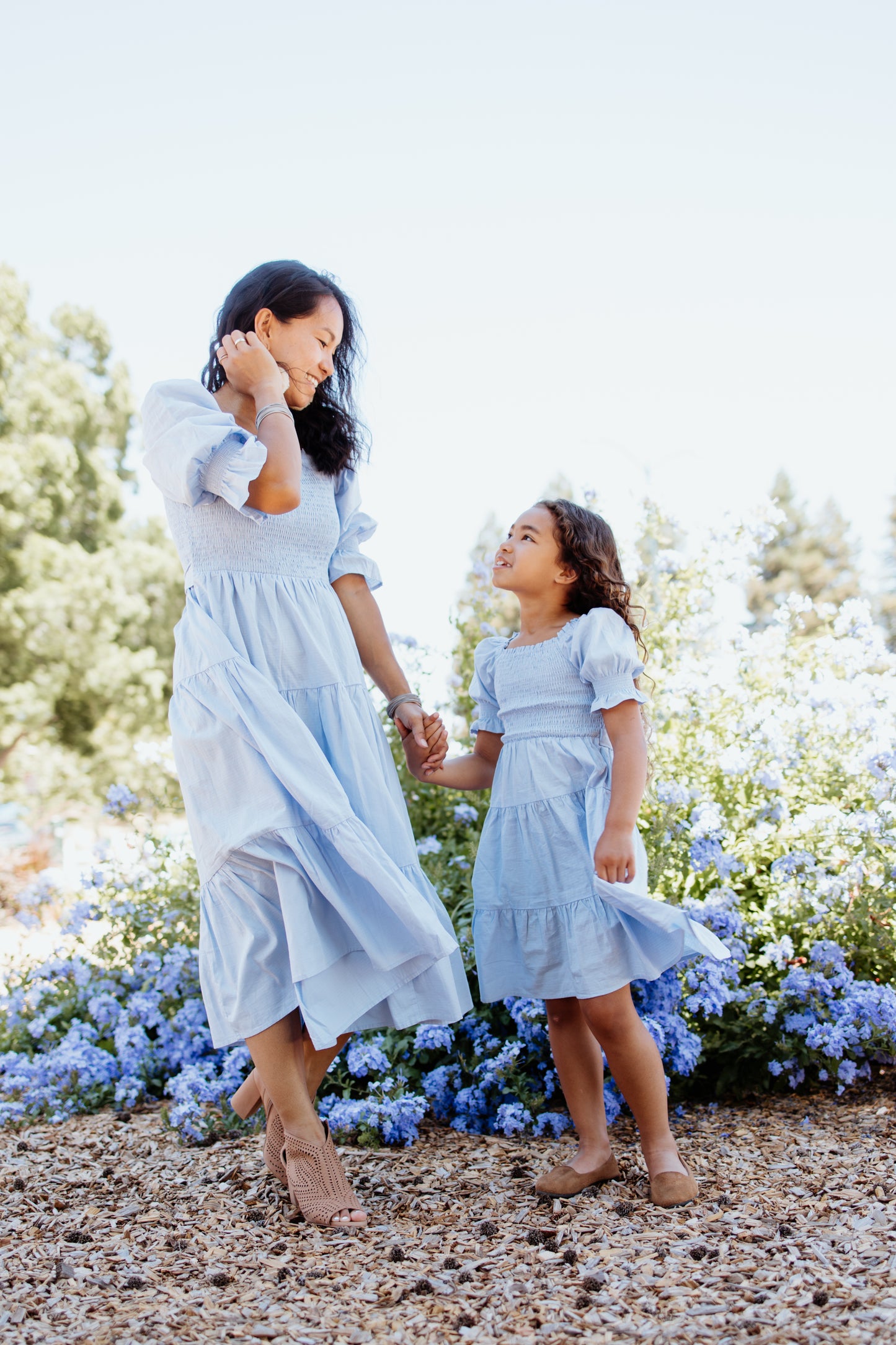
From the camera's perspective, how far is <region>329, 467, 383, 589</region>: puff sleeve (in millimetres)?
2492

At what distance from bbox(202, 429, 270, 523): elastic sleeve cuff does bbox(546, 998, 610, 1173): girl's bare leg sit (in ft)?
4.09

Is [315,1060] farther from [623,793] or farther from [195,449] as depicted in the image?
[195,449]

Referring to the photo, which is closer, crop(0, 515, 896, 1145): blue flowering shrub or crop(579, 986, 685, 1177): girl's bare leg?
crop(579, 986, 685, 1177): girl's bare leg

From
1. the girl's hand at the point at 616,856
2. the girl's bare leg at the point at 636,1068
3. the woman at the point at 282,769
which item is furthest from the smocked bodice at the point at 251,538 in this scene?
the girl's bare leg at the point at 636,1068

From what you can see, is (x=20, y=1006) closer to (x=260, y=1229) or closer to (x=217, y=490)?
(x=260, y=1229)

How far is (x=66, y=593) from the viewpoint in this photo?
41.1ft

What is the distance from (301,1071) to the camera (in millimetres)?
2090

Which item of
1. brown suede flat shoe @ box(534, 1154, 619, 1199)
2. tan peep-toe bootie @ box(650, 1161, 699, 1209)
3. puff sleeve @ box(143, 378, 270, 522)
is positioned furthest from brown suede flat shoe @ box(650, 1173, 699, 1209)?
puff sleeve @ box(143, 378, 270, 522)

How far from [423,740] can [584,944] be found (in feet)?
1.88

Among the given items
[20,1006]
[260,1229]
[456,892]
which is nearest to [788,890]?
[456,892]

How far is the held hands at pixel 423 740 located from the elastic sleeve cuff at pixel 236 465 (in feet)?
2.36

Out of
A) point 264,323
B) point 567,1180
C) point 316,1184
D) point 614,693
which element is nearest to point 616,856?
point 614,693

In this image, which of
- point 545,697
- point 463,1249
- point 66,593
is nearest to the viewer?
point 463,1249

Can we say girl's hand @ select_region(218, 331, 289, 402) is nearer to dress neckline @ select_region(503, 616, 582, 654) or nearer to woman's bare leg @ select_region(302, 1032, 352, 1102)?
dress neckline @ select_region(503, 616, 582, 654)
